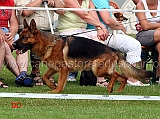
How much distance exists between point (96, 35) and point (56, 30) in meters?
0.69

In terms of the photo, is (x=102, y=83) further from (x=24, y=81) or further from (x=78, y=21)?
(x=24, y=81)

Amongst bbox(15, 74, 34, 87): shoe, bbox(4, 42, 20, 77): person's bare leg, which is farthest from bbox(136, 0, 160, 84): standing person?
bbox(4, 42, 20, 77): person's bare leg

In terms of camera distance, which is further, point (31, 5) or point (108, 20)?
point (108, 20)

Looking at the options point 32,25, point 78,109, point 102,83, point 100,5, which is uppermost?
point 100,5

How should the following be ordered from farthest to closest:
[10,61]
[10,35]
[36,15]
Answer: [36,15], [10,61], [10,35]

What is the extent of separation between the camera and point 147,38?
8.95m

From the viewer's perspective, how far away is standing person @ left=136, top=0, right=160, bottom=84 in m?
8.87

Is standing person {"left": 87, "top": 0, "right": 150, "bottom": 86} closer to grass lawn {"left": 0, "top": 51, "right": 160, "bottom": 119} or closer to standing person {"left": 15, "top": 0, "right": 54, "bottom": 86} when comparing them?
standing person {"left": 15, "top": 0, "right": 54, "bottom": 86}

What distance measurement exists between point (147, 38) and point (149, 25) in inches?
8.9

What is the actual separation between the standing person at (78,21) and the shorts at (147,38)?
0.85 meters

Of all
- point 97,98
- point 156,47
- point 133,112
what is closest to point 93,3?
point 156,47

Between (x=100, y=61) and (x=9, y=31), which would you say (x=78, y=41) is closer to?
(x=100, y=61)

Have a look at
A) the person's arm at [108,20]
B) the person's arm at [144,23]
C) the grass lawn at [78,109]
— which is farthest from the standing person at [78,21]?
the grass lawn at [78,109]

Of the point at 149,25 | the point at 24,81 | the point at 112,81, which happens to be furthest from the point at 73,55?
the point at 149,25
